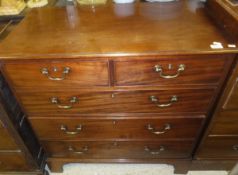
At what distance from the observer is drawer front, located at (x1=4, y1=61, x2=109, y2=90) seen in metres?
0.80

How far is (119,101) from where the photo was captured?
928 millimetres

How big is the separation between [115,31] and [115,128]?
0.49 metres

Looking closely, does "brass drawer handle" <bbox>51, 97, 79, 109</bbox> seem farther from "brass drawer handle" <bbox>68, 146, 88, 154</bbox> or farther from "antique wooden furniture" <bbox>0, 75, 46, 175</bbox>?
"brass drawer handle" <bbox>68, 146, 88, 154</bbox>

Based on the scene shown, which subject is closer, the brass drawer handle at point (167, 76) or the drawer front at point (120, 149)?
the brass drawer handle at point (167, 76)

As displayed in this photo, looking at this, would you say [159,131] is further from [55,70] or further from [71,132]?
[55,70]

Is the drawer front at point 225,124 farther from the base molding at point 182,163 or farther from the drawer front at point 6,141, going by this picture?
the drawer front at point 6,141

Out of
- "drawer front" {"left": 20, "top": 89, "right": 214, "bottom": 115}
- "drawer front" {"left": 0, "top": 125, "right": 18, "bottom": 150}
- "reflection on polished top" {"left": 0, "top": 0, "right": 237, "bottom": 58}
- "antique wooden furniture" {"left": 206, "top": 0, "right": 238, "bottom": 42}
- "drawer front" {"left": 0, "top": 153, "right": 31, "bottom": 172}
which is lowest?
"drawer front" {"left": 0, "top": 153, "right": 31, "bottom": 172}

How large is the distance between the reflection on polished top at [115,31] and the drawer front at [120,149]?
23.5 inches

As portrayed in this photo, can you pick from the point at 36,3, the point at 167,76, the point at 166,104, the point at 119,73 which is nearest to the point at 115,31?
the point at 119,73

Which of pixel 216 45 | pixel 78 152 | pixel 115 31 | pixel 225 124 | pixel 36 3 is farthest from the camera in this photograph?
pixel 78 152

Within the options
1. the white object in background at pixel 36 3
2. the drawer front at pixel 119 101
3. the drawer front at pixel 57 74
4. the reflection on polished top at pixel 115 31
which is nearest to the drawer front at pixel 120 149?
the drawer front at pixel 119 101

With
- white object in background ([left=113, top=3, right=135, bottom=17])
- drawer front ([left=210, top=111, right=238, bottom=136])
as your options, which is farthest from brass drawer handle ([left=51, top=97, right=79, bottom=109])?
drawer front ([left=210, top=111, right=238, bottom=136])

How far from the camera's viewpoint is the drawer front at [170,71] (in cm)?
78

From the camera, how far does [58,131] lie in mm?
1088
